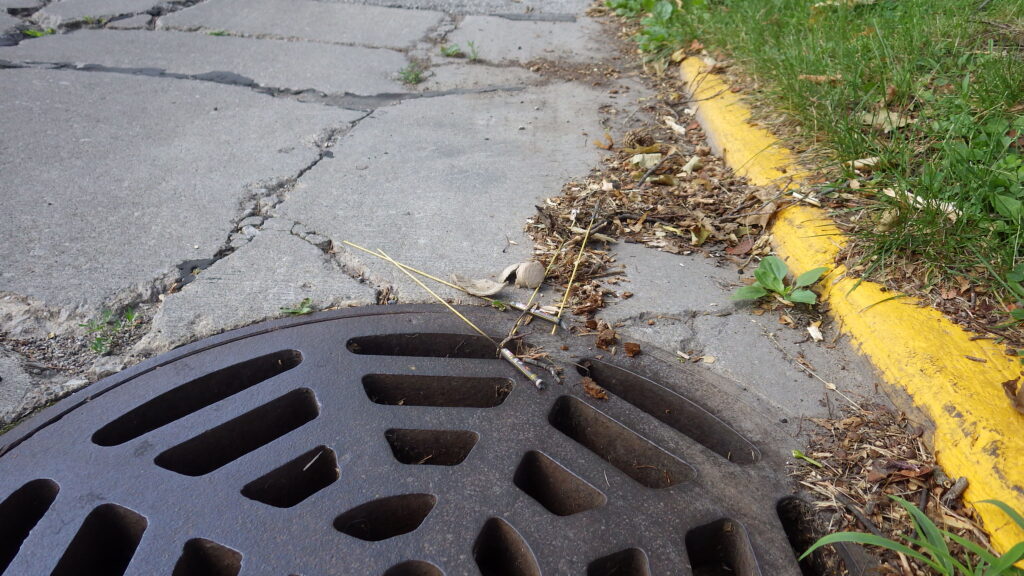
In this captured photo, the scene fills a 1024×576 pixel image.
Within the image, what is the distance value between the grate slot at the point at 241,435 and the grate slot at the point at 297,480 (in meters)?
0.14

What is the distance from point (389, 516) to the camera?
1181 millimetres

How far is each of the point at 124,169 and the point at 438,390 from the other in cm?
150

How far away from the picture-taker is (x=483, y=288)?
5.67 feet

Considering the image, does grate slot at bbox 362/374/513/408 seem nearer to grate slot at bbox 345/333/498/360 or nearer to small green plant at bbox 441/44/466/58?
grate slot at bbox 345/333/498/360

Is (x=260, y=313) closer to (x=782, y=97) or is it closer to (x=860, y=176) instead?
(x=860, y=176)

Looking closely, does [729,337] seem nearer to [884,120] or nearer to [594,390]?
[594,390]

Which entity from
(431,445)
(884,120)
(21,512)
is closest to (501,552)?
(431,445)

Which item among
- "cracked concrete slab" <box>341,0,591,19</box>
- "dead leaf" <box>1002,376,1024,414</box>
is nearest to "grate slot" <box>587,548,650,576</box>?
"dead leaf" <box>1002,376,1024,414</box>

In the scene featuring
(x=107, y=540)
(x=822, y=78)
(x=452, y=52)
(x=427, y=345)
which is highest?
(x=822, y=78)

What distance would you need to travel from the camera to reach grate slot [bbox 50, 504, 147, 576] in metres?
1.11

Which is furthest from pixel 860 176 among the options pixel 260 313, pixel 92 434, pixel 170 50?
pixel 170 50

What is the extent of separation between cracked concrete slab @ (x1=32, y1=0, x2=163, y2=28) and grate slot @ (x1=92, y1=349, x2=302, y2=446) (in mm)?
3210

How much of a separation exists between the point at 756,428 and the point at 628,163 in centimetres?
131

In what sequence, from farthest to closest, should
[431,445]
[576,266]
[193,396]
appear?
[576,266]
[193,396]
[431,445]
